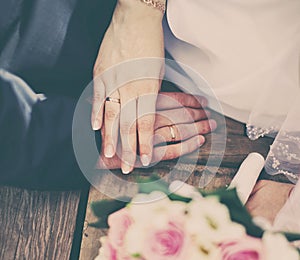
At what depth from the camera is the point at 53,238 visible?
0.73 meters

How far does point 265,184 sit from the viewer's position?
71 centimetres

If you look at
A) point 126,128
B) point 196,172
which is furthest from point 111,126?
point 196,172

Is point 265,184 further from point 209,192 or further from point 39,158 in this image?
point 39,158

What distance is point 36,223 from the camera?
0.74m

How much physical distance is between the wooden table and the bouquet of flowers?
0.02 metres

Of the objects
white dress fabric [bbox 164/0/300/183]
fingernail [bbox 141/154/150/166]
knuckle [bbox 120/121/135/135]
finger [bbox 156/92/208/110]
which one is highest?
white dress fabric [bbox 164/0/300/183]

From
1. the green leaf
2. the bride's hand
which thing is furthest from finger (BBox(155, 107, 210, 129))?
the green leaf

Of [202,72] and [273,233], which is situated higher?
[202,72]

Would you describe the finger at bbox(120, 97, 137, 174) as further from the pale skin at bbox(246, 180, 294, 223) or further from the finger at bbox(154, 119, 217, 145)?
the pale skin at bbox(246, 180, 294, 223)

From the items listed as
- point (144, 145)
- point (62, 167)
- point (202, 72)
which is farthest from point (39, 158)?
point (202, 72)

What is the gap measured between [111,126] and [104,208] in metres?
0.10

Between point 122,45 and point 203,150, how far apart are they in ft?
0.57

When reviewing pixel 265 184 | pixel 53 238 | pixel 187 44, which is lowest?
pixel 53 238

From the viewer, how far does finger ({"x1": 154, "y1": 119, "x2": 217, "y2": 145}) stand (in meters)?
0.72
